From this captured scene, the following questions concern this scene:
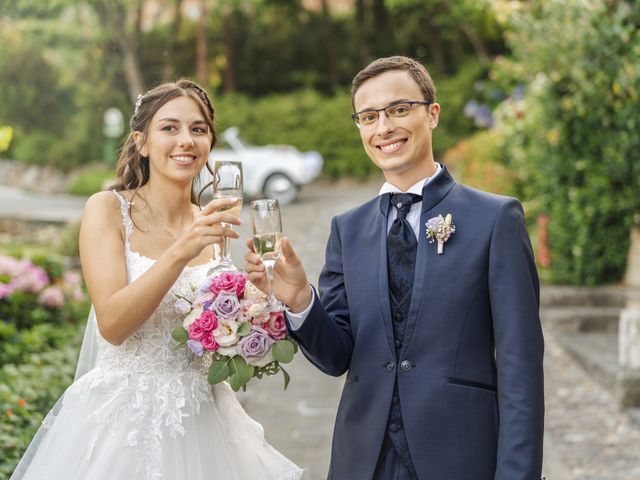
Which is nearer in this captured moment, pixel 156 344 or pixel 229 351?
pixel 229 351

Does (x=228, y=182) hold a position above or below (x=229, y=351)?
above

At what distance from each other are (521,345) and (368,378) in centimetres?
45

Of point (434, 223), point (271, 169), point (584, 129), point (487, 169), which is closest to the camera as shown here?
point (434, 223)

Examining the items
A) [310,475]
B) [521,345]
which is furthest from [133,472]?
[310,475]

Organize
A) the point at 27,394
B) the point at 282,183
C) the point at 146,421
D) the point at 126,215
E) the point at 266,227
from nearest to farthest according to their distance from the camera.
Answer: the point at 266,227, the point at 146,421, the point at 126,215, the point at 27,394, the point at 282,183

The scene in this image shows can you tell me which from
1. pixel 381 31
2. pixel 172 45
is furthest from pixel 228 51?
pixel 381 31

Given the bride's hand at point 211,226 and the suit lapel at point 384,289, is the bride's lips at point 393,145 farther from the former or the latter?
the bride's hand at point 211,226

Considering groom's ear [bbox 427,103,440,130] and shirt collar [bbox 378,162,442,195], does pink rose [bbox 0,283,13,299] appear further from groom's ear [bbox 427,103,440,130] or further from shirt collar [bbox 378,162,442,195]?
groom's ear [bbox 427,103,440,130]

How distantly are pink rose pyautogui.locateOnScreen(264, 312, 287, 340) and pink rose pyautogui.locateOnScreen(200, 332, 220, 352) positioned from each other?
0.16 metres

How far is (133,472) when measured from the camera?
2713 millimetres

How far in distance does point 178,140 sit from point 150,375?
780 millimetres

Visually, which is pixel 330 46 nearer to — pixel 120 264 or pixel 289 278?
pixel 120 264

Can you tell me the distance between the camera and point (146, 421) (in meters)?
2.78

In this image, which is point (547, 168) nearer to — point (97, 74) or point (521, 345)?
point (521, 345)
